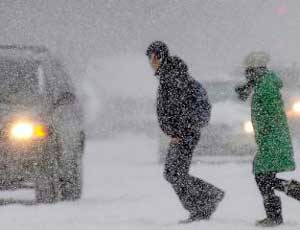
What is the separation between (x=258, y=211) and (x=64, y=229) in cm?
243

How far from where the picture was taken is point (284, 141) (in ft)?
31.2

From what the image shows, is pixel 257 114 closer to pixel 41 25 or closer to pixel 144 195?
pixel 144 195

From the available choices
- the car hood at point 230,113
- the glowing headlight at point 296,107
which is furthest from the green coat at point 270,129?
the glowing headlight at point 296,107

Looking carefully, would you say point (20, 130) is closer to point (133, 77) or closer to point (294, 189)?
point (294, 189)

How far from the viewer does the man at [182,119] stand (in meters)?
9.93

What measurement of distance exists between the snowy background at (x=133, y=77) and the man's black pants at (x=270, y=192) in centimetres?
15

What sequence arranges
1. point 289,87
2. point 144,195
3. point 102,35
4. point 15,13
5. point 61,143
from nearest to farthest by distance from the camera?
point 61,143
point 144,195
point 289,87
point 15,13
point 102,35

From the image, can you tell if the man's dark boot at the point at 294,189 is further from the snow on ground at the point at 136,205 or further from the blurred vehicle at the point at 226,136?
the blurred vehicle at the point at 226,136

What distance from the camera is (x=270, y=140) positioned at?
9.52 m

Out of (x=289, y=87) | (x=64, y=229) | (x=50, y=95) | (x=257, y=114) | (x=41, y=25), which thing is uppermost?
(x=41, y=25)

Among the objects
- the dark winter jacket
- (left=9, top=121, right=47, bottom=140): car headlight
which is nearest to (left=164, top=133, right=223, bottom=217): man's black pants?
the dark winter jacket

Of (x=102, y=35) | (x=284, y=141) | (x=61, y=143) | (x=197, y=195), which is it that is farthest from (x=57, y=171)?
(x=102, y=35)

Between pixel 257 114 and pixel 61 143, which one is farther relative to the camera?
pixel 61 143

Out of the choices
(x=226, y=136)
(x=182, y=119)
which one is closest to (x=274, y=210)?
Answer: (x=182, y=119)
